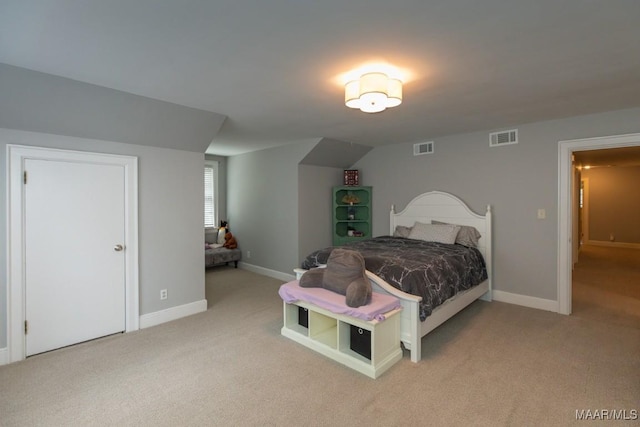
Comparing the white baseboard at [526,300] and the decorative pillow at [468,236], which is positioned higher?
the decorative pillow at [468,236]

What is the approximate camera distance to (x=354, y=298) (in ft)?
8.29

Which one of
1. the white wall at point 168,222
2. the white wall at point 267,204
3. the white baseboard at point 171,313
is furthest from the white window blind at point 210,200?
the white baseboard at point 171,313

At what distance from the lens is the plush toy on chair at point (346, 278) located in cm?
256

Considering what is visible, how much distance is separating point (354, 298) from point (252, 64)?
191 centimetres

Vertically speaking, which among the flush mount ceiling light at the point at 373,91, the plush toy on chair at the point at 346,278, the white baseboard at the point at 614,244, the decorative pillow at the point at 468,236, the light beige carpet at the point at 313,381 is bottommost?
the light beige carpet at the point at 313,381

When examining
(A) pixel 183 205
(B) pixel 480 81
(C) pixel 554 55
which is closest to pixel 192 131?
(A) pixel 183 205

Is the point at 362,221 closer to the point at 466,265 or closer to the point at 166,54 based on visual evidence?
the point at 466,265

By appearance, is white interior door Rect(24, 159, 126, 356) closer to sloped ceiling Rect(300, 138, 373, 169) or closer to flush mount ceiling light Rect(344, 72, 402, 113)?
flush mount ceiling light Rect(344, 72, 402, 113)

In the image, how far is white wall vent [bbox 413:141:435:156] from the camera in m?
4.76

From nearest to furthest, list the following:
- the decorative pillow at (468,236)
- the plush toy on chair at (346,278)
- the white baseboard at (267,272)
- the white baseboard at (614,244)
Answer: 1. the plush toy on chair at (346,278)
2. the decorative pillow at (468,236)
3. the white baseboard at (267,272)
4. the white baseboard at (614,244)

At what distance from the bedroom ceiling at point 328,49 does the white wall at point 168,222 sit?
842mm

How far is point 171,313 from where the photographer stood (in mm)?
3613

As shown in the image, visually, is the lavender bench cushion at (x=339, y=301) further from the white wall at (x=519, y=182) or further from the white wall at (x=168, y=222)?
the white wall at (x=519, y=182)

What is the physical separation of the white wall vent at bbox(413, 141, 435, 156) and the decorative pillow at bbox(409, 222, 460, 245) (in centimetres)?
116
